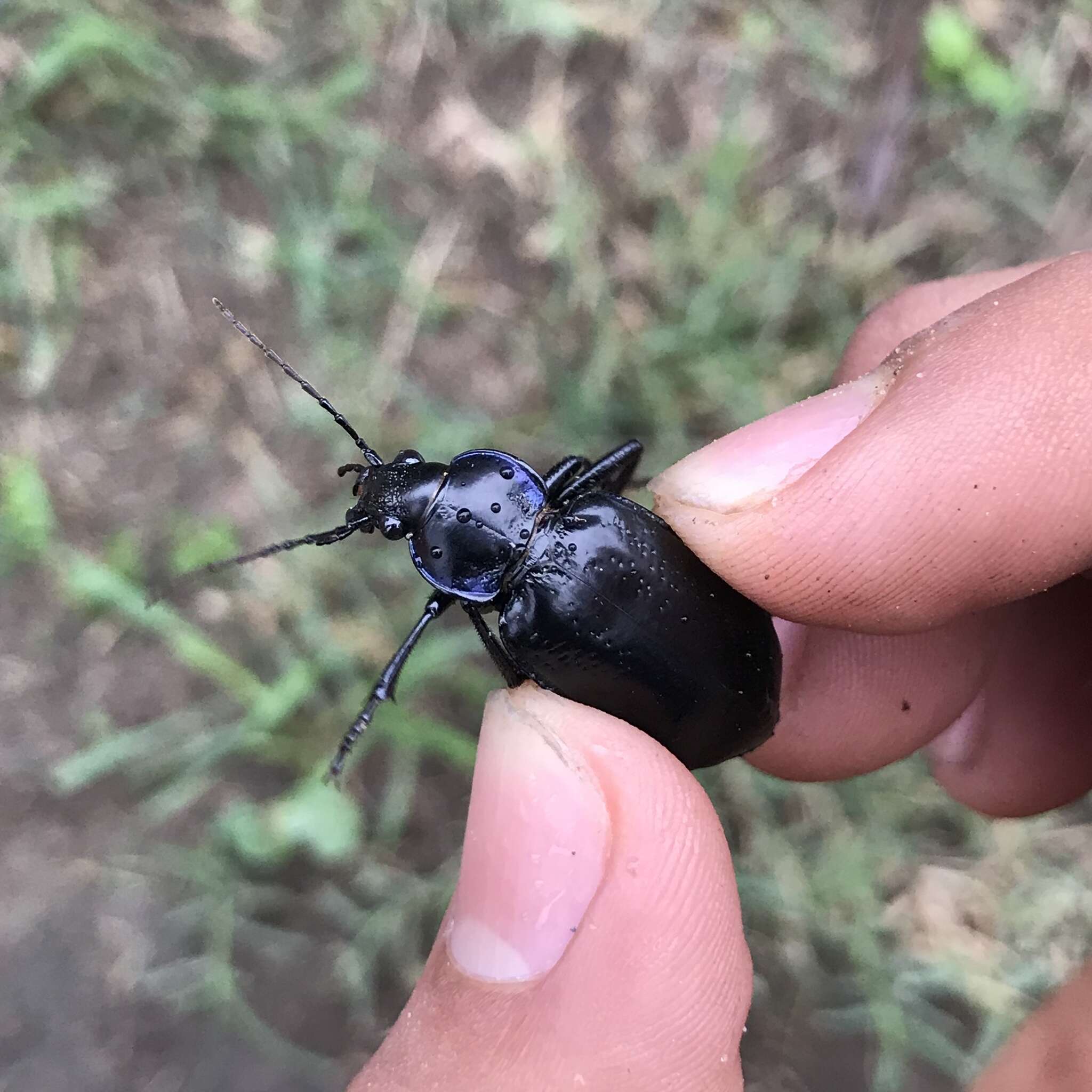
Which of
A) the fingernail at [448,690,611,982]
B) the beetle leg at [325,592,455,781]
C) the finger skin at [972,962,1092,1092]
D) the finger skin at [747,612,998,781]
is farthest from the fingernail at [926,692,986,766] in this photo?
the beetle leg at [325,592,455,781]

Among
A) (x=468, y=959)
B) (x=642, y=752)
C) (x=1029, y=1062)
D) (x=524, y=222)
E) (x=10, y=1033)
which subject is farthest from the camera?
(x=524, y=222)

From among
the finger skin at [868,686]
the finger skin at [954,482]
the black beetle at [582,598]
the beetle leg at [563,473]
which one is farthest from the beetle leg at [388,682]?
the finger skin at [868,686]

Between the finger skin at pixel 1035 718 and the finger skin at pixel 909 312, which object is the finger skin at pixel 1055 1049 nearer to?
the finger skin at pixel 1035 718

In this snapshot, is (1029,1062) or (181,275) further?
(181,275)

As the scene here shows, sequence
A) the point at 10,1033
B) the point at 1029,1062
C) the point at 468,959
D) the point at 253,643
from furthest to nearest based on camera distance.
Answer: the point at 253,643 → the point at 10,1033 → the point at 1029,1062 → the point at 468,959

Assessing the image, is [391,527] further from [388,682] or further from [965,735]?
[965,735]

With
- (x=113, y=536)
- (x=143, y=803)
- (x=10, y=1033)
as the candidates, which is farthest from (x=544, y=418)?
(x=10, y=1033)

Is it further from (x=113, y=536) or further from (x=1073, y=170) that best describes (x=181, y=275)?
(x=1073, y=170)

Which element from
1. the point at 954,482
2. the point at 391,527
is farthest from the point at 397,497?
the point at 954,482
